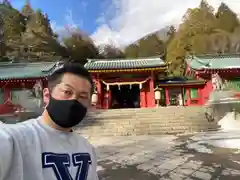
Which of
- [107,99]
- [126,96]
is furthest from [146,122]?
[126,96]

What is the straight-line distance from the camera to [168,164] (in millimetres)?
5535

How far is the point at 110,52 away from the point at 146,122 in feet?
108

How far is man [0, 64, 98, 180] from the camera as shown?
1.03 m

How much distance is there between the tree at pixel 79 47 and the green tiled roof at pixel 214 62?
19.9 metres

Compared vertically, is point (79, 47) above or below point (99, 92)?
above

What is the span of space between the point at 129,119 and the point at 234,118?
17.1 feet

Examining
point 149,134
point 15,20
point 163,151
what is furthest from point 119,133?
point 15,20

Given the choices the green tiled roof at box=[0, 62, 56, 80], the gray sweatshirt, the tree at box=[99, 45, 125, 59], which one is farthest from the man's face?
the tree at box=[99, 45, 125, 59]

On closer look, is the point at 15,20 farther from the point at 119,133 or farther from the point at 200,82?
the point at 119,133

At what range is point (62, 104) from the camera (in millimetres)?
1250

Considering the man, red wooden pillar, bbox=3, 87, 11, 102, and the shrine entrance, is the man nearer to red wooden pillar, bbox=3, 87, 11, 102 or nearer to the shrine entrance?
red wooden pillar, bbox=3, 87, 11, 102

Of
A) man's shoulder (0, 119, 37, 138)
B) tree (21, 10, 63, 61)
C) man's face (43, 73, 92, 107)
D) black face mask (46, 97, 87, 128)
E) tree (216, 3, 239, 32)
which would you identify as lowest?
man's shoulder (0, 119, 37, 138)

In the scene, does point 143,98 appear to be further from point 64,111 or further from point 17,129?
point 17,129

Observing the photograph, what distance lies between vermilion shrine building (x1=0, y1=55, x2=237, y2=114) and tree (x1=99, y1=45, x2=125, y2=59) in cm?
2260
